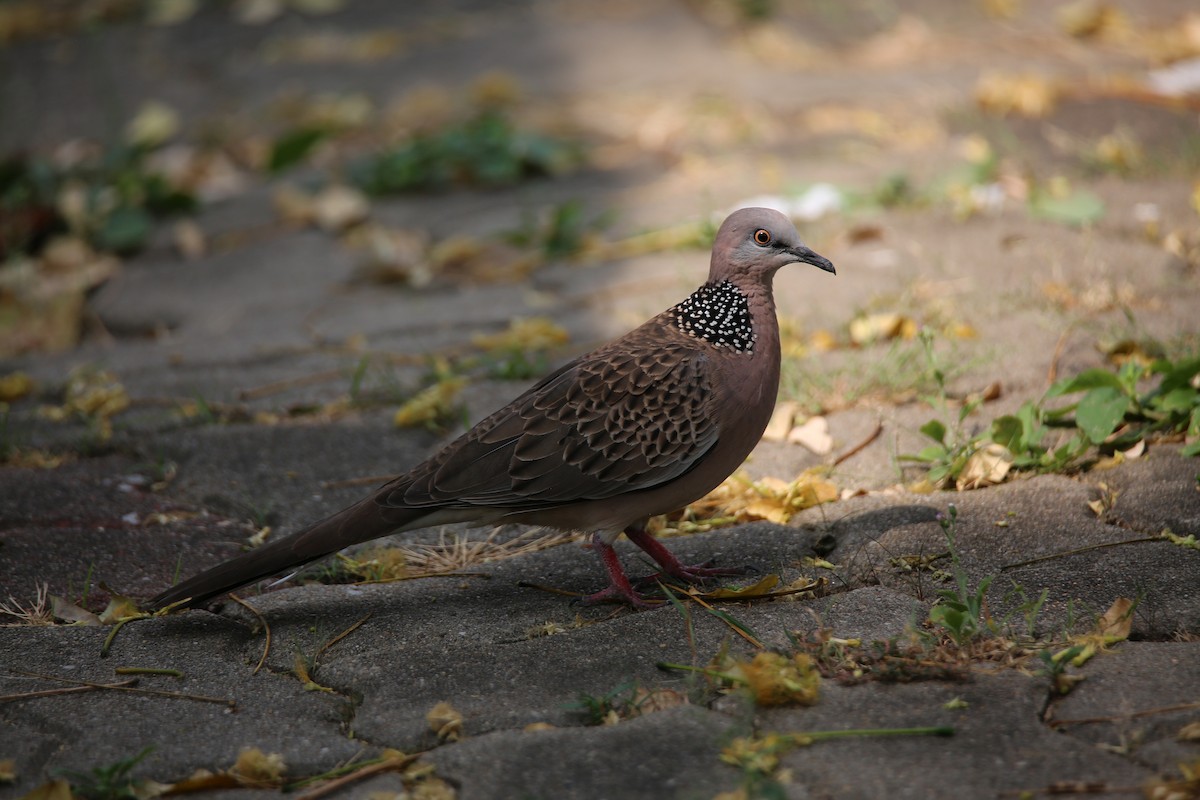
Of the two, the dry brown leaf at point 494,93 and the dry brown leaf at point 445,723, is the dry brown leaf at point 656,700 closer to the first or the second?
the dry brown leaf at point 445,723

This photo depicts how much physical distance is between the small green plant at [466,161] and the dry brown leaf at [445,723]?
4.75 m

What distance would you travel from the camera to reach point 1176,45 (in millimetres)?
7496

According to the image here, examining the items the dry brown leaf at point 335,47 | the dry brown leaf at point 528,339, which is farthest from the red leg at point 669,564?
the dry brown leaf at point 335,47

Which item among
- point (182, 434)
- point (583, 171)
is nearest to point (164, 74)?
point (583, 171)

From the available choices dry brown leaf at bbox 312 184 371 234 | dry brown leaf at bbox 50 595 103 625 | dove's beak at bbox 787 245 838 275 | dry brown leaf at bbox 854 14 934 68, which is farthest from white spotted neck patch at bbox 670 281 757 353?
dry brown leaf at bbox 854 14 934 68

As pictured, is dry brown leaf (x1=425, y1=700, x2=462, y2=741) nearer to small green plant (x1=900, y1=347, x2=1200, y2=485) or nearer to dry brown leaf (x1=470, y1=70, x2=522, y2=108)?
small green plant (x1=900, y1=347, x2=1200, y2=485)

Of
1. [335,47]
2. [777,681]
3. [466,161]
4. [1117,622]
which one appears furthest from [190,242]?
[1117,622]

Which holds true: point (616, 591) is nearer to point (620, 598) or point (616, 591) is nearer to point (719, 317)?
point (620, 598)

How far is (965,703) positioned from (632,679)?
26.6 inches

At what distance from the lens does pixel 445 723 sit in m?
2.35

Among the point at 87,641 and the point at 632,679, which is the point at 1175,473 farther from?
the point at 87,641

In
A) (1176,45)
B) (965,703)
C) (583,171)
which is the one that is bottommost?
(965,703)

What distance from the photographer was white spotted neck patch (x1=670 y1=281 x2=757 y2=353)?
3.06 meters

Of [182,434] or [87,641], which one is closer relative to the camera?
[87,641]
